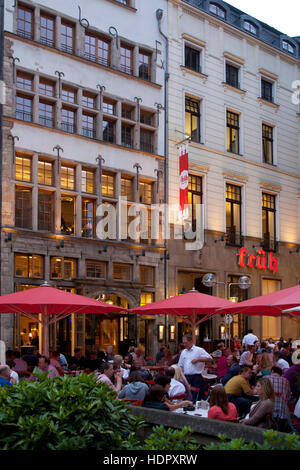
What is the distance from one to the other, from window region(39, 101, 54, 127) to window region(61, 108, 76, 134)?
460 mm

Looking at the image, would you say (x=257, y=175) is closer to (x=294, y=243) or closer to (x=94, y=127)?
(x=294, y=243)

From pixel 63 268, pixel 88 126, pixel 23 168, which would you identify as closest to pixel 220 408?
pixel 63 268

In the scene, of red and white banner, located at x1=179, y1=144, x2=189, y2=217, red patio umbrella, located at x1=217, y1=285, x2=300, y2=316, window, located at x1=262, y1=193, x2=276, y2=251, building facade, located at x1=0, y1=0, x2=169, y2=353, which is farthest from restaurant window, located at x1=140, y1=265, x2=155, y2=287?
red patio umbrella, located at x1=217, y1=285, x2=300, y2=316

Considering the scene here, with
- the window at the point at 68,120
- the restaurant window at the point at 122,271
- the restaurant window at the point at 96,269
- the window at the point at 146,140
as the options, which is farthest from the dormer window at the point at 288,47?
the restaurant window at the point at 96,269

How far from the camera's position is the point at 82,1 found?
2436cm

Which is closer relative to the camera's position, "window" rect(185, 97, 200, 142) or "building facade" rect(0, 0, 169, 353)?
"building facade" rect(0, 0, 169, 353)

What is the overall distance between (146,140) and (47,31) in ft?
19.8

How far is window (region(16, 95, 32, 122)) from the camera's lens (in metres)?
22.3

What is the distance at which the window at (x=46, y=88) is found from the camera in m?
22.9

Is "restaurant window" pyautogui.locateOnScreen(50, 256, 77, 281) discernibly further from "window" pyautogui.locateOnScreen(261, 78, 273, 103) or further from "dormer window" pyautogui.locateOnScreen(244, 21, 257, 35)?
"dormer window" pyautogui.locateOnScreen(244, 21, 257, 35)

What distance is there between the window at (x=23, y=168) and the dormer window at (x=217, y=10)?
13676mm

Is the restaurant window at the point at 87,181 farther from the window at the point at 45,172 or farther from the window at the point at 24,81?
the window at the point at 24,81
